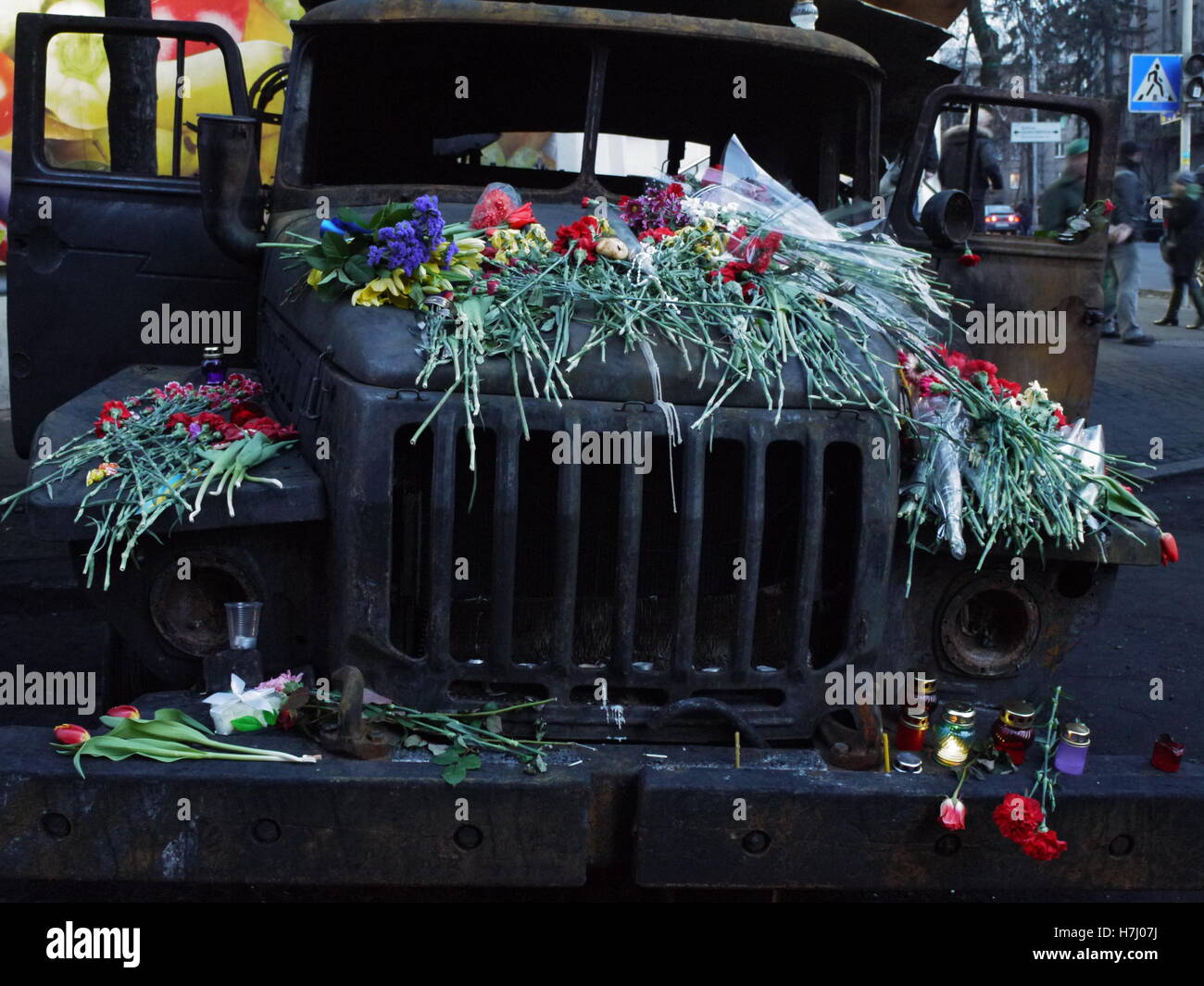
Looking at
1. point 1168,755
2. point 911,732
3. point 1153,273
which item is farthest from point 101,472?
point 1153,273

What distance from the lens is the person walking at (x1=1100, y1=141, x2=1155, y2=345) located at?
44.8 feet

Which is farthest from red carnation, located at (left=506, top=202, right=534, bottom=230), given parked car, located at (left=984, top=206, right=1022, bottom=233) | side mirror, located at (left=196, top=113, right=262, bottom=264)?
parked car, located at (left=984, top=206, right=1022, bottom=233)

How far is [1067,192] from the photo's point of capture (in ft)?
40.1

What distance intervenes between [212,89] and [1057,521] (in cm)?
1357

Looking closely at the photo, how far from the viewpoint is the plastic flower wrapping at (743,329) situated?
3035mm

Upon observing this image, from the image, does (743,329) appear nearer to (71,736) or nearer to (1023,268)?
(71,736)

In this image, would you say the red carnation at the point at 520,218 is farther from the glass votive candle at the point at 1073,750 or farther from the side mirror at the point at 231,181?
the glass votive candle at the point at 1073,750

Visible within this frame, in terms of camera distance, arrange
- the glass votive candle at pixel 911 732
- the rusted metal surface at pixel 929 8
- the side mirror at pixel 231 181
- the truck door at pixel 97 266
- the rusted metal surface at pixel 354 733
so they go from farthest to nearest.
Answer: the rusted metal surface at pixel 929 8
the truck door at pixel 97 266
the side mirror at pixel 231 181
the glass votive candle at pixel 911 732
the rusted metal surface at pixel 354 733

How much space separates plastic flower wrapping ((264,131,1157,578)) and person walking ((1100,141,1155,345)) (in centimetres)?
1072

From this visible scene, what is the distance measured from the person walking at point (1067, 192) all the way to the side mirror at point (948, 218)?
7.95 m

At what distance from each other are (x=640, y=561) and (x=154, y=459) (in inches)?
47.9

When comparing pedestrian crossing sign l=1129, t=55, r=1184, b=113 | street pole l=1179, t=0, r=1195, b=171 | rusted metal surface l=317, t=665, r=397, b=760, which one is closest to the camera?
rusted metal surface l=317, t=665, r=397, b=760

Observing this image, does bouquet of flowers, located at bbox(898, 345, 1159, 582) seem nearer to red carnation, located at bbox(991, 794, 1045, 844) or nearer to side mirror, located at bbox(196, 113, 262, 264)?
red carnation, located at bbox(991, 794, 1045, 844)

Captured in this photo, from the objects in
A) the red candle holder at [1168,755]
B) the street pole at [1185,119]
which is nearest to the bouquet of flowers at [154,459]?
the red candle holder at [1168,755]
